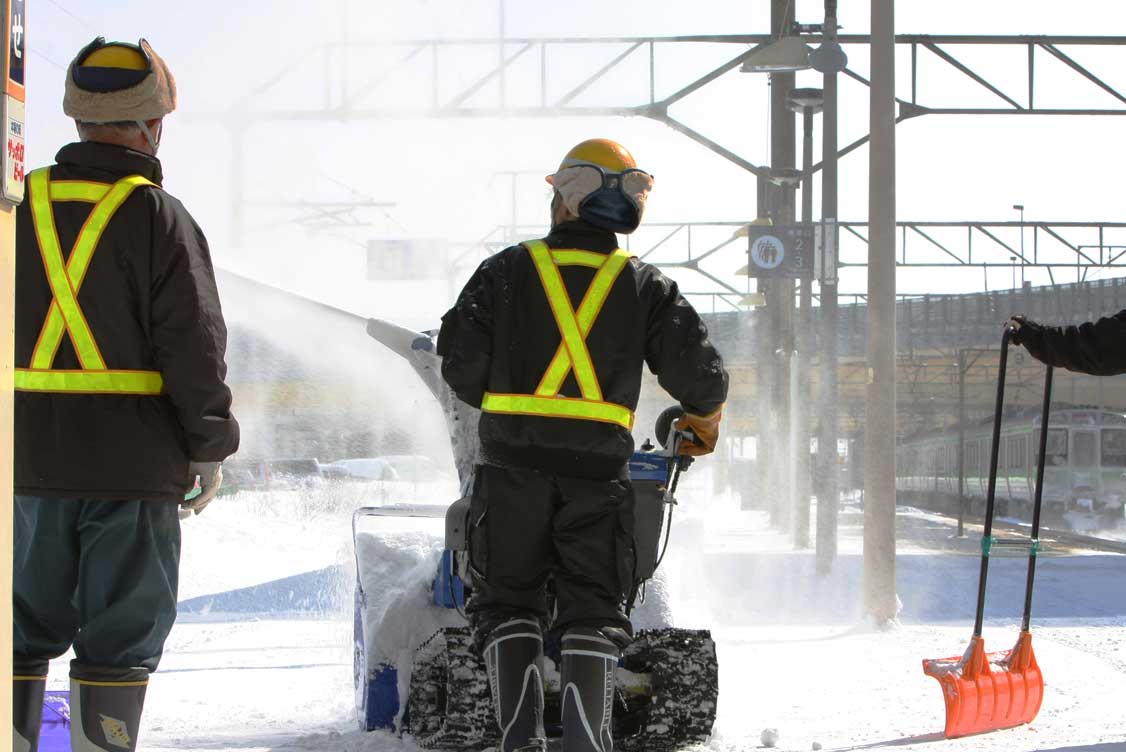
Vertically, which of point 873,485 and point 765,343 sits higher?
point 765,343

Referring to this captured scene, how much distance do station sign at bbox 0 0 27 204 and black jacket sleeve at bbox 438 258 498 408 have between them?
162 centimetres

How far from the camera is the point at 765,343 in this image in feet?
80.9

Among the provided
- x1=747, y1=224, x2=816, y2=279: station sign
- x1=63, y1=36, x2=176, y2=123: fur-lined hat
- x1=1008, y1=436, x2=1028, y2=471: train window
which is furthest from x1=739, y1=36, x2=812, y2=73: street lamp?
x1=1008, y1=436, x2=1028, y2=471: train window

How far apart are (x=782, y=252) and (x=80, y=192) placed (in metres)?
13.1

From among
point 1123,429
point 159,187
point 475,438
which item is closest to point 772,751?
point 475,438

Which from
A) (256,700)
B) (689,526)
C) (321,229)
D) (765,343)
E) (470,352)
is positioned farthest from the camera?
(321,229)

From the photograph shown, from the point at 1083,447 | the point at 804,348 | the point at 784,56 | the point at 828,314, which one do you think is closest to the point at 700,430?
the point at 828,314

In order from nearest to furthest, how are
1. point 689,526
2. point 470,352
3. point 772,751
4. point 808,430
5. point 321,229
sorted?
point 470,352
point 772,751
point 689,526
point 808,430
point 321,229

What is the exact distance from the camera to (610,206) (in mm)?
4012

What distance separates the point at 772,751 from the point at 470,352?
6.39 ft

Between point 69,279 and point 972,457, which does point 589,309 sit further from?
point 972,457

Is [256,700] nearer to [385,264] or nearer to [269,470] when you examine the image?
[269,470]

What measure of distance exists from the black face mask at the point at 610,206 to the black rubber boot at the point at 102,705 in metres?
1.70

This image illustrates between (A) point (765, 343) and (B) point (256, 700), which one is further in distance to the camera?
(A) point (765, 343)
